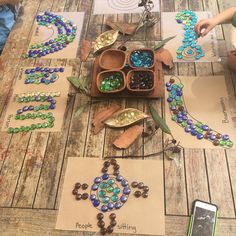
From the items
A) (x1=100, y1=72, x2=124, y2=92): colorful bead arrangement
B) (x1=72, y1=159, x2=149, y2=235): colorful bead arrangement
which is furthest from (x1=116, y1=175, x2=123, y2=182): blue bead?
(x1=100, y1=72, x2=124, y2=92): colorful bead arrangement

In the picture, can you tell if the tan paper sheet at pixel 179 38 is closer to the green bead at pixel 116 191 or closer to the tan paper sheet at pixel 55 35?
the tan paper sheet at pixel 55 35

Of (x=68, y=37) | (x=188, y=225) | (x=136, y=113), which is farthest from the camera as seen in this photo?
(x=68, y=37)

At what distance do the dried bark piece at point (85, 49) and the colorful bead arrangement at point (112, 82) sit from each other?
0.63ft

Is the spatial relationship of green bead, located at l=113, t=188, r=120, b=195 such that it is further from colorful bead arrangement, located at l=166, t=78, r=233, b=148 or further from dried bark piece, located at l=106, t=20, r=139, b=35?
dried bark piece, located at l=106, t=20, r=139, b=35

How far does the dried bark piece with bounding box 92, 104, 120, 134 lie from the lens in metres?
1.06

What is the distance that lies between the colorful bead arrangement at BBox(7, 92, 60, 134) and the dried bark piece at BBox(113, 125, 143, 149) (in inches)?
9.9

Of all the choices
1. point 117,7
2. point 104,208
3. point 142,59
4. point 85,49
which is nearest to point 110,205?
point 104,208

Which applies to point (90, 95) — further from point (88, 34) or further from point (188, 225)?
point (188, 225)

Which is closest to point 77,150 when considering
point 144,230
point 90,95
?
point 90,95

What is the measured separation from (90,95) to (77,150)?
227mm

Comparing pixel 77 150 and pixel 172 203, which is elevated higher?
pixel 77 150

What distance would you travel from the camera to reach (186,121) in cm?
104

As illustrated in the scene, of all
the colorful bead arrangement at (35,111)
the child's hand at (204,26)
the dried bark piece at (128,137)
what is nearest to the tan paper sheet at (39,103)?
the colorful bead arrangement at (35,111)

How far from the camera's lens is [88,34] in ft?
4.46
